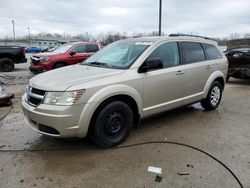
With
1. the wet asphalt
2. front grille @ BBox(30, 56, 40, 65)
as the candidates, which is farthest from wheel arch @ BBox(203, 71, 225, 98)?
front grille @ BBox(30, 56, 40, 65)

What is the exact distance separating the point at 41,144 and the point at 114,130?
1.26 metres

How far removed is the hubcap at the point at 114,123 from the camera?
Result: 3.89 metres

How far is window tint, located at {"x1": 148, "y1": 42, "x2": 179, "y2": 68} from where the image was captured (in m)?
4.59

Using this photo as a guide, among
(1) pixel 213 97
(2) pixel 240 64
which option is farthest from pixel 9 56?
(1) pixel 213 97

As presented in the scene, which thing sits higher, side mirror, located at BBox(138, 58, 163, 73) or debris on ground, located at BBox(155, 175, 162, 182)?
side mirror, located at BBox(138, 58, 163, 73)

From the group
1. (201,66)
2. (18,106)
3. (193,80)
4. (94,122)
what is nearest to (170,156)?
(94,122)

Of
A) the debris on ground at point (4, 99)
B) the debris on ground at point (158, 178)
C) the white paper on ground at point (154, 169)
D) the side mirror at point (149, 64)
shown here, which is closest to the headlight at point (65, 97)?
the side mirror at point (149, 64)

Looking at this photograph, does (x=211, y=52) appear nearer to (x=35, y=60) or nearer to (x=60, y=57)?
(x=60, y=57)

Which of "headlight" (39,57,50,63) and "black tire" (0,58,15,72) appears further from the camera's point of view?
"black tire" (0,58,15,72)

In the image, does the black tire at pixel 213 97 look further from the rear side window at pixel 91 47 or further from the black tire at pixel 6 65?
the black tire at pixel 6 65

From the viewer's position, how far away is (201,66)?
215 inches

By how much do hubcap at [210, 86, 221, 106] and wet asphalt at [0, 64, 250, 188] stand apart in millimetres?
822

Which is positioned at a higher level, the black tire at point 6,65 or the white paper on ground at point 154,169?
the black tire at point 6,65

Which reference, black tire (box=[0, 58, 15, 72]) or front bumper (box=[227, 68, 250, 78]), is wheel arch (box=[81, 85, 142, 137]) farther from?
black tire (box=[0, 58, 15, 72])
